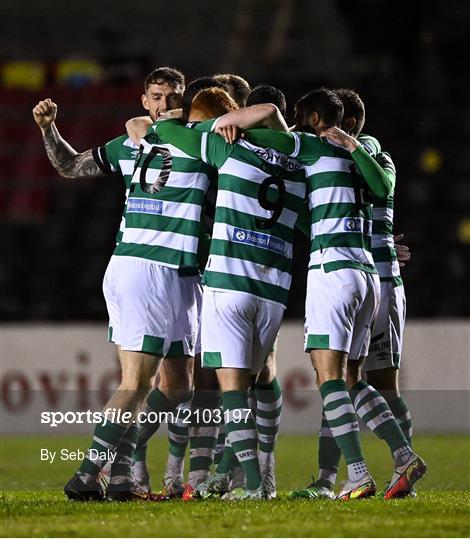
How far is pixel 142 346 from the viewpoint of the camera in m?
5.65

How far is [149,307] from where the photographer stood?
5.73 metres

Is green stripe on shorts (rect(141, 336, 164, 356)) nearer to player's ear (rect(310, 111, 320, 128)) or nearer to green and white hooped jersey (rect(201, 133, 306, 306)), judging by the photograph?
green and white hooped jersey (rect(201, 133, 306, 306))

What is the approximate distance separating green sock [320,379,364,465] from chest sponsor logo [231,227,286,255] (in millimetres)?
700

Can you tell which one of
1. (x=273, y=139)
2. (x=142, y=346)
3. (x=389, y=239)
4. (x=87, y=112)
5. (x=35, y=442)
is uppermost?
(x=87, y=112)

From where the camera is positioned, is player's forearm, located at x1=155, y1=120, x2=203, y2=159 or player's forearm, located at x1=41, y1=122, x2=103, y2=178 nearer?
player's forearm, located at x1=155, y1=120, x2=203, y2=159

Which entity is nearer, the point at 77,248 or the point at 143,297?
the point at 143,297

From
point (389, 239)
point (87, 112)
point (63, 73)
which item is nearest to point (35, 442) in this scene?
point (389, 239)

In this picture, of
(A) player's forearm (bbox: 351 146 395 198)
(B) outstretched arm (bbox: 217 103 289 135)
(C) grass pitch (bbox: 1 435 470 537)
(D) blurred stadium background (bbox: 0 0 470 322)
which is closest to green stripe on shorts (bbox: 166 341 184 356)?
(C) grass pitch (bbox: 1 435 470 537)

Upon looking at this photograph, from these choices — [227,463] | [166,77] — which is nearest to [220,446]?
[227,463]

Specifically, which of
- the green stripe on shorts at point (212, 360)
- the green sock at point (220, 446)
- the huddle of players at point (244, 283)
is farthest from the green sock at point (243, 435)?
the green sock at point (220, 446)

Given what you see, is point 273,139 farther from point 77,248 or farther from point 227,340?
point 77,248

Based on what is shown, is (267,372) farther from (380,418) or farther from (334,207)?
(334,207)

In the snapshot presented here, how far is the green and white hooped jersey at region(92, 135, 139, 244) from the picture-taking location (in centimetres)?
625

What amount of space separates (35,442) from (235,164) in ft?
21.0
